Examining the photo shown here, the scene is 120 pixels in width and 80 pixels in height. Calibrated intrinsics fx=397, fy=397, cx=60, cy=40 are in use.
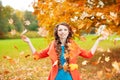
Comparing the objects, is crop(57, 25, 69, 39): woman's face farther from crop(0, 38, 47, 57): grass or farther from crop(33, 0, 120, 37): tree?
crop(0, 38, 47, 57): grass

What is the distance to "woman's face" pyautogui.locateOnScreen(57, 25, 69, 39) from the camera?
5877 mm

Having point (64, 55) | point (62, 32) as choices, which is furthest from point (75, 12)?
point (64, 55)

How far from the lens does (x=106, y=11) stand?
1165cm

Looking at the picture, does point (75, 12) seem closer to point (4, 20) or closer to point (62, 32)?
point (62, 32)

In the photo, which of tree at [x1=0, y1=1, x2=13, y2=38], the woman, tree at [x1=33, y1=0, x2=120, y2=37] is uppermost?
the woman

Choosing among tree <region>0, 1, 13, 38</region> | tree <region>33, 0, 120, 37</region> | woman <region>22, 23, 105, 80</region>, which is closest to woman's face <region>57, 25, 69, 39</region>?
woman <region>22, 23, 105, 80</region>

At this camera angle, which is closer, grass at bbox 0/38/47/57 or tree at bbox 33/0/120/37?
tree at bbox 33/0/120/37

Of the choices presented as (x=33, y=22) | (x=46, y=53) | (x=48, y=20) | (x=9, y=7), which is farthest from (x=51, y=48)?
(x=9, y=7)

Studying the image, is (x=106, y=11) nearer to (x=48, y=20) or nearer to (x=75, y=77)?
(x=48, y=20)

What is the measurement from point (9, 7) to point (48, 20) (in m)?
22.2

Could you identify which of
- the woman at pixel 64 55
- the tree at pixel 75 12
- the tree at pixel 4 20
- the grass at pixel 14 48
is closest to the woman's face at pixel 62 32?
the woman at pixel 64 55

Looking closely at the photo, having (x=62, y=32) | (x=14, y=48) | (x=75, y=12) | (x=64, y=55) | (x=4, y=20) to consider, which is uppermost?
(x=62, y=32)

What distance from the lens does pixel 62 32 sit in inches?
231

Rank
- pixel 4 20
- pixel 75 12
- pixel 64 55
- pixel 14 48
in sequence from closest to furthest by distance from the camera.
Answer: pixel 64 55, pixel 75 12, pixel 14 48, pixel 4 20
